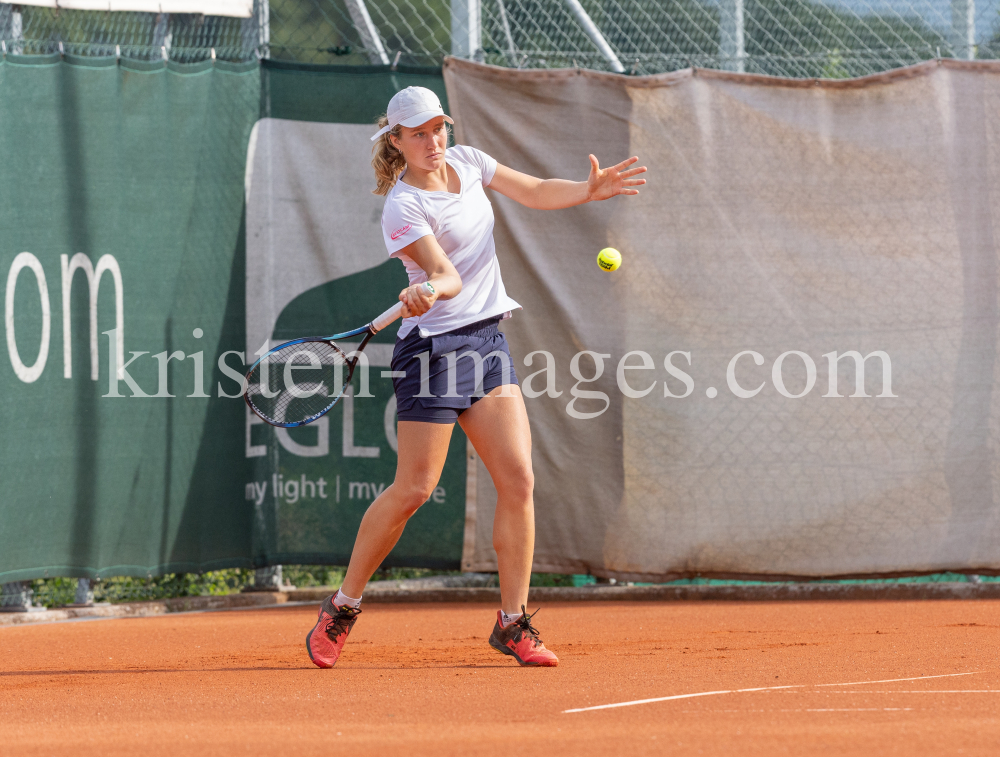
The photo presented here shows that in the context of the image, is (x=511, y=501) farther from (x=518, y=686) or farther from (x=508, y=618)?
(x=518, y=686)

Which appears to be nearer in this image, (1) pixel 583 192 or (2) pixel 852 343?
(1) pixel 583 192

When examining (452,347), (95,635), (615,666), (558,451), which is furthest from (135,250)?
Answer: (615,666)

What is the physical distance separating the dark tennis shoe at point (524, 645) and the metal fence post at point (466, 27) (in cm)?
330

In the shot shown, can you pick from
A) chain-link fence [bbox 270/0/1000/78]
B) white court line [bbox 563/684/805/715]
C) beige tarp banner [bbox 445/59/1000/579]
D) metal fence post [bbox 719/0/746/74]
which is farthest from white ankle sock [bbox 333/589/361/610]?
metal fence post [bbox 719/0/746/74]

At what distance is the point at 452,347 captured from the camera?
3.80 m

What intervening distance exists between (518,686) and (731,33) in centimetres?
403

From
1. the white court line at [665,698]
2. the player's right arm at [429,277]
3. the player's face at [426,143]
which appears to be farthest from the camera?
the player's face at [426,143]

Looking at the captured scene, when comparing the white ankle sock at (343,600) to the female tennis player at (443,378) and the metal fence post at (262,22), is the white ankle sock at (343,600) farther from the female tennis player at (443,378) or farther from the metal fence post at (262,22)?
the metal fence post at (262,22)

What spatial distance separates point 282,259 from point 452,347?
2.43 metres

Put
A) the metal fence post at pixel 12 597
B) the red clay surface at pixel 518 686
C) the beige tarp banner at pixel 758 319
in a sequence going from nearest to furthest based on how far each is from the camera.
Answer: the red clay surface at pixel 518 686 → the metal fence post at pixel 12 597 → the beige tarp banner at pixel 758 319

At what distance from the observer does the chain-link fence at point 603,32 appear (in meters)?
6.14

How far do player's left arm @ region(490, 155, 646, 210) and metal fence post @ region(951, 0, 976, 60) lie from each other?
9.38 ft

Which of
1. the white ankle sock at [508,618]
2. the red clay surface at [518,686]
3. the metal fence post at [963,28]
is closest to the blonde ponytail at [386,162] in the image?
the white ankle sock at [508,618]

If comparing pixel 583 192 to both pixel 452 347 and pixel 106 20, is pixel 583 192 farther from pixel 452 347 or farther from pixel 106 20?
pixel 106 20
